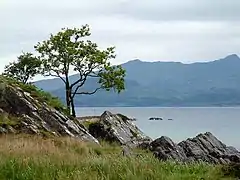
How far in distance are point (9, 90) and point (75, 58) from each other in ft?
93.9

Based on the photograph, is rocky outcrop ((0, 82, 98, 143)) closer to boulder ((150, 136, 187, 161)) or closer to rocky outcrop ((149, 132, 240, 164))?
boulder ((150, 136, 187, 161))

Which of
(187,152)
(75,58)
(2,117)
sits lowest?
(187,152)

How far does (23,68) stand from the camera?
69875mm

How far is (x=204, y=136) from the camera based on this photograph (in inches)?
1200

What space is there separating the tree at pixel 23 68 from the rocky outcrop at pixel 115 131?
2941 centimetres

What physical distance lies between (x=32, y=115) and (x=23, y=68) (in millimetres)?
44511

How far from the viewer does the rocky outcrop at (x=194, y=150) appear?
24.8 metres

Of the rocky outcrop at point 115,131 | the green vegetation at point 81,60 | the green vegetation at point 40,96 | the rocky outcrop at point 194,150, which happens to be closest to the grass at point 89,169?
the rocky outcrop at point 194,150

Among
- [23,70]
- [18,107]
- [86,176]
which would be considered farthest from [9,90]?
[23,70]

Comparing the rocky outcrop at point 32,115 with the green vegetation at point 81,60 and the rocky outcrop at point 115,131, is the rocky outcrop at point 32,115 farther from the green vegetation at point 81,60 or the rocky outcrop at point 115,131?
the green vegetation at point 81,60

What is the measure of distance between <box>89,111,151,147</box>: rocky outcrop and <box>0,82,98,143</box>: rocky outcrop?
363 cm

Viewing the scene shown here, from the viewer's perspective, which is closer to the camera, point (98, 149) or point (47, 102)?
point (98, 149)

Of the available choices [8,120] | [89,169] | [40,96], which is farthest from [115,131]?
[89,169]

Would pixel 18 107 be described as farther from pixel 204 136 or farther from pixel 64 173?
pixel 64 173
